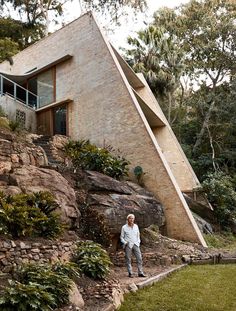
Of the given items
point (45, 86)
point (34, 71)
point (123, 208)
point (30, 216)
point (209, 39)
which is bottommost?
point (30, 216)

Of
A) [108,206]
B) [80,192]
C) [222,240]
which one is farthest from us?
[222,240]

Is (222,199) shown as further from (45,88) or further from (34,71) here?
(34,71)

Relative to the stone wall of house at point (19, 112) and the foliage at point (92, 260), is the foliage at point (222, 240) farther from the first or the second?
the stone wall of house at point (19, 112)

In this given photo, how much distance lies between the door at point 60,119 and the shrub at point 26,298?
13247mm

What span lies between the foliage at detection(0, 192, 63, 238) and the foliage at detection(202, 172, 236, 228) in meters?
10.5

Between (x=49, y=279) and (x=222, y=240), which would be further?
(x=222, y=240)

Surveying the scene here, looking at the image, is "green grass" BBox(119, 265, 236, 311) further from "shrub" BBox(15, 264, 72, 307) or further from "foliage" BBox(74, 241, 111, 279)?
"shrub" BBox(15, 264, 72, 307)

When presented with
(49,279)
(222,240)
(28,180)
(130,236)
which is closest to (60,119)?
(28,180)

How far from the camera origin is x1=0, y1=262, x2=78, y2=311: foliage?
5.16 m

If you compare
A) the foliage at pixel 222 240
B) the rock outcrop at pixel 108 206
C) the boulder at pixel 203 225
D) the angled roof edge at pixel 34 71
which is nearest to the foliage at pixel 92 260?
the rock outcrop at pixel 108 206

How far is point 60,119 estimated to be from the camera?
61.7ft

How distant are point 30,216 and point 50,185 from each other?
1897 millimetres

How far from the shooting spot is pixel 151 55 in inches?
979

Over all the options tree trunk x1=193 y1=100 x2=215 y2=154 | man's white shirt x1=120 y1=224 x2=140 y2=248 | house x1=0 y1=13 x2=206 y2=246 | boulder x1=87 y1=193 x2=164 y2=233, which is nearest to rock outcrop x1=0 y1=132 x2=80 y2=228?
boulder x1=87 y1=193 x2=164 y2=233
